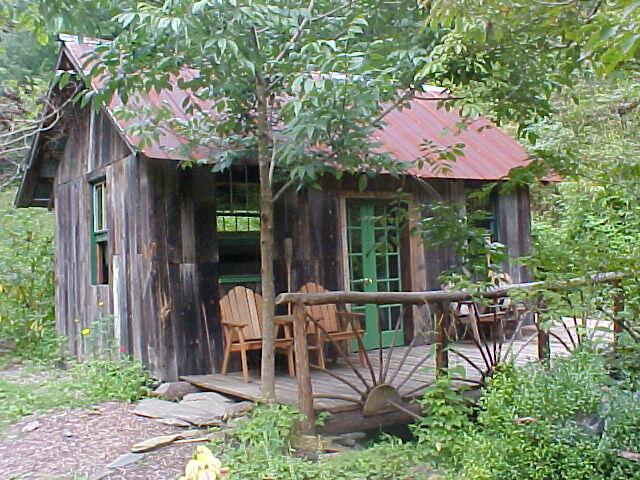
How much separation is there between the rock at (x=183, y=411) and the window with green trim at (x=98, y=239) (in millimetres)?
2680

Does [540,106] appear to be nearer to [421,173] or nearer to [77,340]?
[421,173]

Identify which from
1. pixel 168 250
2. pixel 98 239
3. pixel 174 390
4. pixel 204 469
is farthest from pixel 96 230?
pixel 204 469

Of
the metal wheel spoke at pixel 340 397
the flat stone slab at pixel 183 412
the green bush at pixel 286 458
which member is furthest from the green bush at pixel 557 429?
the flat stone slab at pixel 183 412

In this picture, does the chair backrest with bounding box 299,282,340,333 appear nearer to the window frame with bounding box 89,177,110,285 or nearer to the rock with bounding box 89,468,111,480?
the window frame with bounding box 89,177,110,285

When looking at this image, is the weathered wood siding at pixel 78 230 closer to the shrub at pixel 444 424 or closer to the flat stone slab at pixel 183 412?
the flat stone slab at pixel 183 412

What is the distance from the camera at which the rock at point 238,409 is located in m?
6.38

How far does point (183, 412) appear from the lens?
21.8 ft

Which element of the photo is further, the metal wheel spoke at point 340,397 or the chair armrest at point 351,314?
the chair armrest at point 351,314

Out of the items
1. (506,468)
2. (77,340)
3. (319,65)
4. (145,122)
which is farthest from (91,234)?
(506,468)

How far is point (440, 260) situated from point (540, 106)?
4045mm

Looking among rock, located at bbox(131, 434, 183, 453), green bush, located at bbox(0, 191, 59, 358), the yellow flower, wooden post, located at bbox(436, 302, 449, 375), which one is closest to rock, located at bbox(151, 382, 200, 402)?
rock, located at bbox(131, 434, 183, 453)

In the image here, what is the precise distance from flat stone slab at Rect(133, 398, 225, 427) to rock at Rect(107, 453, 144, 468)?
2.65 ft

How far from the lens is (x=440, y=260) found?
1005 centimetres

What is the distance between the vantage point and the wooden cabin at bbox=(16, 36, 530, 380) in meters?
7.86
